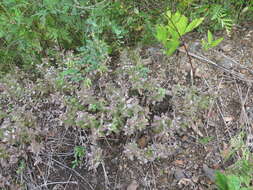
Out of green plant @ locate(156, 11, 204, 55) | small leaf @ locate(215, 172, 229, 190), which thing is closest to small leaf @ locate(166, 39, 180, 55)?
green plant @ locate(156, 11, 204, 55)

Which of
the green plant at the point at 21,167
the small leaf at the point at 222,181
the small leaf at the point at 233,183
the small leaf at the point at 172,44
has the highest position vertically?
the small leaf at the point at 172,44

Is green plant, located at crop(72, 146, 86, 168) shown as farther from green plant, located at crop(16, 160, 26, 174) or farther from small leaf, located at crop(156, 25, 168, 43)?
small leaf, located at crop(156, 25, 168, 43)

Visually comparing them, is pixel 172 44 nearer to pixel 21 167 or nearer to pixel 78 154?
pixel 78 154

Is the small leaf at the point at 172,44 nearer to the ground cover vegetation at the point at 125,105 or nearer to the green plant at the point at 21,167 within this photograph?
the ground cover vegetation at the point at 125,105

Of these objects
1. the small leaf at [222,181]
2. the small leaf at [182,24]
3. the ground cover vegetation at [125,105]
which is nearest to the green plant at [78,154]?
the ground cover vegetation at [125,105]

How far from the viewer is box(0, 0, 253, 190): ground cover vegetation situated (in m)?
1.40

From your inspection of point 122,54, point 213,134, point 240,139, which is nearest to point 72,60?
point 122,54

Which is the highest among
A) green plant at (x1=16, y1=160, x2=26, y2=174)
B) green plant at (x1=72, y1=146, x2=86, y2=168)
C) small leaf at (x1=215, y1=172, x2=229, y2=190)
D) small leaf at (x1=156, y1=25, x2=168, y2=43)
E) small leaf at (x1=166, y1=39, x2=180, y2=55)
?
small leaf at (x1=156, y1=25, x2=168, y2=43)

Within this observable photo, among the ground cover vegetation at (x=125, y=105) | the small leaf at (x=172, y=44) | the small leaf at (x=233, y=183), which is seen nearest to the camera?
the small leaf at (x=233, y=183)

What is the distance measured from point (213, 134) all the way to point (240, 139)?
0.61 ft

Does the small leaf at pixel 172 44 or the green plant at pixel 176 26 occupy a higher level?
the green plant at pixel 176 26

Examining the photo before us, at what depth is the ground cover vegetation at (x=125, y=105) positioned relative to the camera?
140cm

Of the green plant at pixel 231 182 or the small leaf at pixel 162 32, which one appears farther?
the small leaf at pixel 162 32

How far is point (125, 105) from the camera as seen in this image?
1403 mm
